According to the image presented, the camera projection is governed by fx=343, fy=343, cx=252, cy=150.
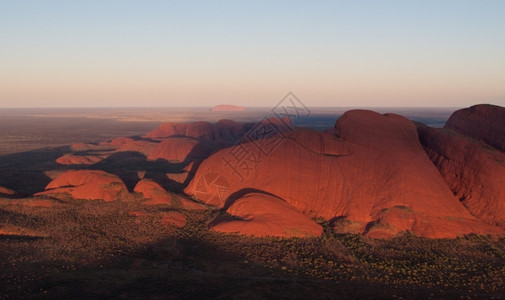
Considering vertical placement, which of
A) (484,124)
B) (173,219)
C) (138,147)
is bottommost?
(173,219)

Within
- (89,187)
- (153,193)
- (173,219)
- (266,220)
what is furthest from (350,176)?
(89,187)

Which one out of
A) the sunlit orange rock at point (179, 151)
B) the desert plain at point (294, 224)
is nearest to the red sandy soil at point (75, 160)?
the sunlit orange rock at point (179, 151)

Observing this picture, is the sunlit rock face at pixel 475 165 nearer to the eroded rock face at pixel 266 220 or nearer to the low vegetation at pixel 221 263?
the low vegetation at pixel 221 263

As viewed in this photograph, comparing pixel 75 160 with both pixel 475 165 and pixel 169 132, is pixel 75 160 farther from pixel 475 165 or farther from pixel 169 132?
pixel 475 165

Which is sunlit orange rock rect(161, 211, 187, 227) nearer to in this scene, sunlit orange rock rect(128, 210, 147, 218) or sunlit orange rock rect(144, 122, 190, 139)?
sunlit orange rock rect(128, 210, 147, 218)

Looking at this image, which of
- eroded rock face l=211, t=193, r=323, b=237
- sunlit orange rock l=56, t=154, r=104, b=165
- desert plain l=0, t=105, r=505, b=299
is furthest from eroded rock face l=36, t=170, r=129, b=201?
sunlit orange rock l=56, t=154, r=104, b=165

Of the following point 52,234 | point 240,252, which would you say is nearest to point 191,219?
point 240,252

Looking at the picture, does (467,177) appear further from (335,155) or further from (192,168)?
(192,168)
